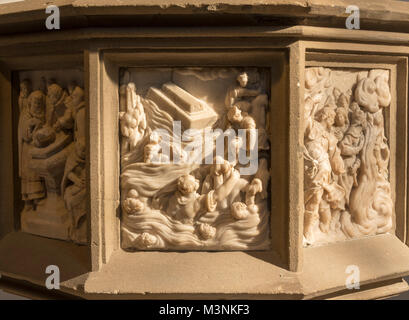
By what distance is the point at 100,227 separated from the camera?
7.92ft

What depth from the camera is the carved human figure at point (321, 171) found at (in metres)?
2.60

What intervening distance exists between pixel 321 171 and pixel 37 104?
215cm

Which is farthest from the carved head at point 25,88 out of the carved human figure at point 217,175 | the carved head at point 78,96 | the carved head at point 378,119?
the carved head at point 378,119

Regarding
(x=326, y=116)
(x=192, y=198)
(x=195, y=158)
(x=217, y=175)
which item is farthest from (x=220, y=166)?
(x=326, y=116)

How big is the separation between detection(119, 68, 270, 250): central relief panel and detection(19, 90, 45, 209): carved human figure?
0.75 m

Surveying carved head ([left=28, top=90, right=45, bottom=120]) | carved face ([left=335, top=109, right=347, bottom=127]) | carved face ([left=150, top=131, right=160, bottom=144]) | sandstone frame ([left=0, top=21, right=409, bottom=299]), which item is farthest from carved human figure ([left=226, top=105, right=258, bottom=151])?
carved head ([left=28, top=90, right=45, bottom=120])

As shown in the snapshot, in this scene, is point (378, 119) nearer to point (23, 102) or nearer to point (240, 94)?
point (240, 94)

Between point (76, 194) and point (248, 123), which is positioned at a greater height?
point (248, 123)

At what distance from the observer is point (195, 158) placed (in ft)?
8.20

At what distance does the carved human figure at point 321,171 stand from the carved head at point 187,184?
2.61 feet

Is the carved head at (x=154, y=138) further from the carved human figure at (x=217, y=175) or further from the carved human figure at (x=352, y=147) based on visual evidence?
the carved human figure at (x=352, y=147)

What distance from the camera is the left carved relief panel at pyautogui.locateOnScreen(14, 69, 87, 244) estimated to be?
8.66ft

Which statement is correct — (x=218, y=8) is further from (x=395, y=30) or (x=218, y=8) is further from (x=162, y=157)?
(x=395, y=30)

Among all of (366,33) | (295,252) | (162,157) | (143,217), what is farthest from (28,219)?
(366,33)
